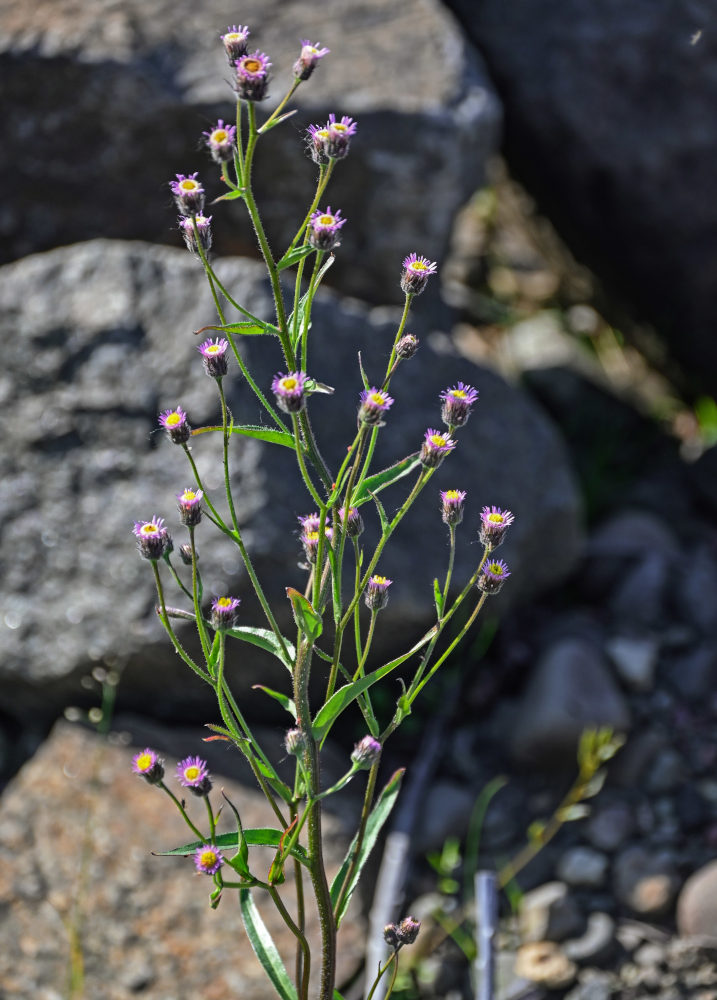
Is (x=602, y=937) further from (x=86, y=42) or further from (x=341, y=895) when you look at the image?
(x=86, y=42)

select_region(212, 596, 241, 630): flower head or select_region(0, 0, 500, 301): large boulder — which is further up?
select_region(0, 0, 500, 301): large boulder

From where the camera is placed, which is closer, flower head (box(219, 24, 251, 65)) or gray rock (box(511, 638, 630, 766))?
flower head (box(219, 24, 251, 65))

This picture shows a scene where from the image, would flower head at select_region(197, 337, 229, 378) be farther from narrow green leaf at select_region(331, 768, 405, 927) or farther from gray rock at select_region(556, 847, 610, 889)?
gray rock at select_region(556, 847, 610, 889)

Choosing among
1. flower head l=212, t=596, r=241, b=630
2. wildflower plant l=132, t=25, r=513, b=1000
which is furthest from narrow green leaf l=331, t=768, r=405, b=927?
flower head l=212, t=596, r=241, b=630

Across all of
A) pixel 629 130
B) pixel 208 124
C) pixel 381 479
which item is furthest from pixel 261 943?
pixel 629 130

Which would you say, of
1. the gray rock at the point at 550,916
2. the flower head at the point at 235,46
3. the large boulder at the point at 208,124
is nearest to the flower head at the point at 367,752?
the flower head at the point at 235,46

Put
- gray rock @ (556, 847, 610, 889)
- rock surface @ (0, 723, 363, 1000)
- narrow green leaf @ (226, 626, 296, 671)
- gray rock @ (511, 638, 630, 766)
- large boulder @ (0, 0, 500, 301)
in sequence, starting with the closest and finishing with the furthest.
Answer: narrow green leaf @ (226, 626, 296, 671), rock surface @ (0, 723, 363, 1000), gray rock @ (556, 847, 610, 889), gray rock @ (511, 638, 630, 766), large boulder @ (0, 0, 500, 301)

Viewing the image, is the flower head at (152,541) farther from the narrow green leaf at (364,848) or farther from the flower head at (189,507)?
the narrow green leaf at (364,848)

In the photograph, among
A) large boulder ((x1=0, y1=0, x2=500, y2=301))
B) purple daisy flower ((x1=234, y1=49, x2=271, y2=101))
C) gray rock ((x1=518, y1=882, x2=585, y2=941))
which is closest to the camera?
purple daisy flower ((x1=234, y1=49, x2=271, y2=101))
